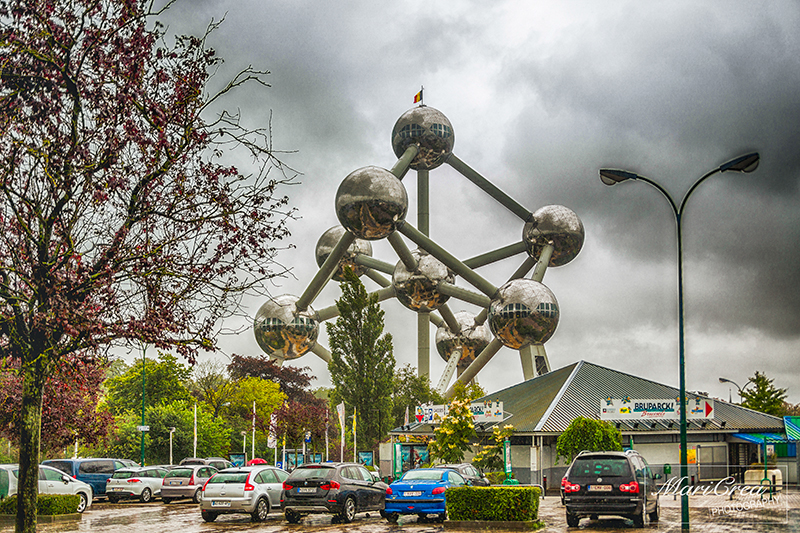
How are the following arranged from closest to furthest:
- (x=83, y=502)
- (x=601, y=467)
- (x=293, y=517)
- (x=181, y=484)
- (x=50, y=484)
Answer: (x=601, y=467), (x=293, y=517), (x=50, y=484), (x=83, y=502), (x=181, y=484)

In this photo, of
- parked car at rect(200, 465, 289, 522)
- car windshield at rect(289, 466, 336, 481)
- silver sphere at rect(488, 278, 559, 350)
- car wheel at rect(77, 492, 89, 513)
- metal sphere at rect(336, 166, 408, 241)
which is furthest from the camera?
silver sphere at rect(488, 278, 559, 350)

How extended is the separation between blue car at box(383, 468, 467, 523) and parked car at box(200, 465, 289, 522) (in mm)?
3628

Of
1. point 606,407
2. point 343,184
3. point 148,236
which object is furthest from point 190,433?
point 148,236

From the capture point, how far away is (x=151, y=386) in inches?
2721

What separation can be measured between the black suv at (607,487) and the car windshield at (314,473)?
6.09 metres

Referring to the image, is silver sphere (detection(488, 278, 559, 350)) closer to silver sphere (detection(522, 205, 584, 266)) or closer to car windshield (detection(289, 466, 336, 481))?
silver sphere (detection(522, 205, 584, 266))

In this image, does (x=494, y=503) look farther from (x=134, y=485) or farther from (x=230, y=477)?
(x=134, y=485)

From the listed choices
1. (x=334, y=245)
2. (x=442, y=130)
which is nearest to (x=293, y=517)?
(x=442, y=130)

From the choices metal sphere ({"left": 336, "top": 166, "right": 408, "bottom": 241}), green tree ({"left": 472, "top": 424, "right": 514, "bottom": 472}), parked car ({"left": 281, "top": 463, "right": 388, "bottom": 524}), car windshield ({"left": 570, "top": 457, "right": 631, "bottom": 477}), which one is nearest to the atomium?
metal sphere ({"left": 336, "top": 166, "right": 408, "bottom": 241})

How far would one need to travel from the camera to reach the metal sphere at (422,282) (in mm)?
49844

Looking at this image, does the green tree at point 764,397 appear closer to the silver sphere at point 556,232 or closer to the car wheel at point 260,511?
the silver sphere at point 556,232

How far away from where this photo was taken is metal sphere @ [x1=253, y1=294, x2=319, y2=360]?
48.5 meters

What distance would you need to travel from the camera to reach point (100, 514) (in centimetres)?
2505

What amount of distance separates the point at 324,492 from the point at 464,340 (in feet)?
122
